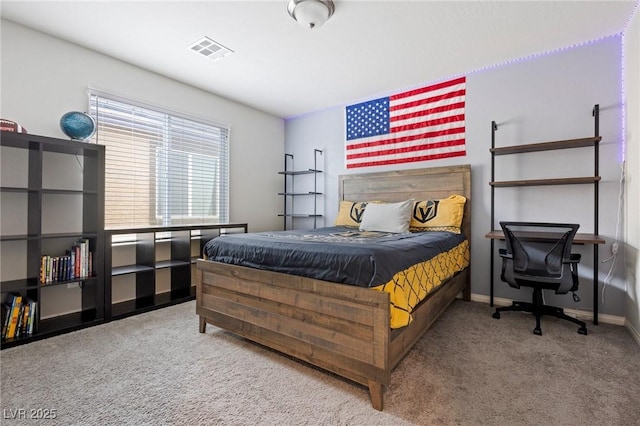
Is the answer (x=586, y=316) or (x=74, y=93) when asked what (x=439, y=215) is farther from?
(x=74, y=93)

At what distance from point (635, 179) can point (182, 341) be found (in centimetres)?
363

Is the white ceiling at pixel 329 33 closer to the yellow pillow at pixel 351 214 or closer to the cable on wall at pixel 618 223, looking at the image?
the cable on wall at pixel 618 223

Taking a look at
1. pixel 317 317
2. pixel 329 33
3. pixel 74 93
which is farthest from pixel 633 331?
pixel 74 93

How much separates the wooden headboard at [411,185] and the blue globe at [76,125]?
2.85 meters

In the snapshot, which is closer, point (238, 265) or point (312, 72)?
point (238, 265)

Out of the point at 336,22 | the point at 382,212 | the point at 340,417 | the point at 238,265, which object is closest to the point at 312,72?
the point at 336,22

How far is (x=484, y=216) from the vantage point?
10.6ft

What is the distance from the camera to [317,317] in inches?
67.5

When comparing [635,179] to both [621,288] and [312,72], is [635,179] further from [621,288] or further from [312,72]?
[312,72]

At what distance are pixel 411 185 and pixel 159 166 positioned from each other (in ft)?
9.63

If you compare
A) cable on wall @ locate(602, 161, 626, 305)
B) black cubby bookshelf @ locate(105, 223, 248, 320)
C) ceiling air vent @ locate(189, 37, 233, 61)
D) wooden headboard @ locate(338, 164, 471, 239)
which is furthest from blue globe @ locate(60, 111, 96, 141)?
cable on wall @ locate(602, 161, 626, 305)

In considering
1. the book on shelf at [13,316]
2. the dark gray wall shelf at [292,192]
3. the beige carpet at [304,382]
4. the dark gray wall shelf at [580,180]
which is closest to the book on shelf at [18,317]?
the book on shelf at [13,316]

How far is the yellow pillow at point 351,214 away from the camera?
360 cm

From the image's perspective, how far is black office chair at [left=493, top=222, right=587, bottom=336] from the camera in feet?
7.61
